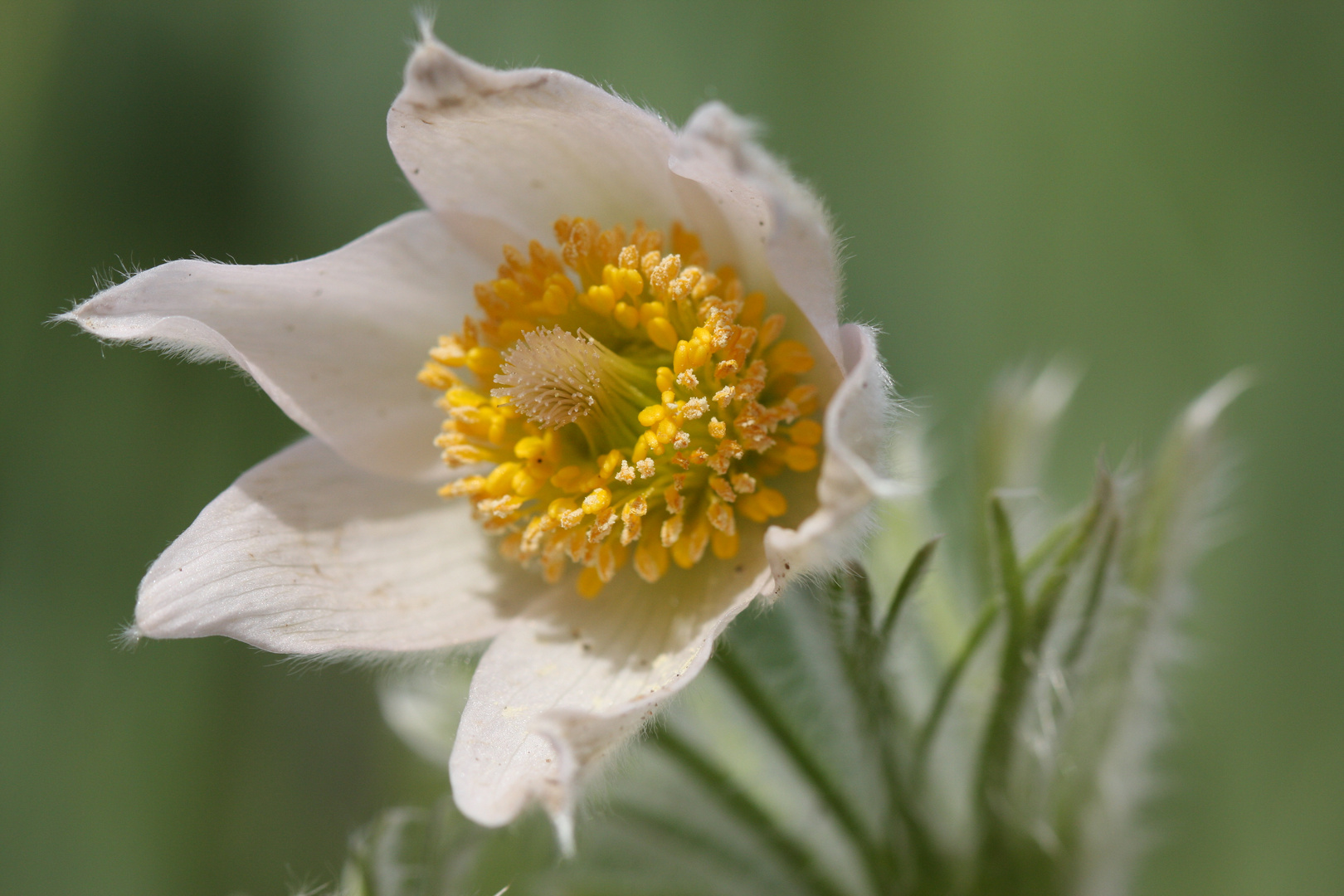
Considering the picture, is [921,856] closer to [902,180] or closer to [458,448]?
[458,448]

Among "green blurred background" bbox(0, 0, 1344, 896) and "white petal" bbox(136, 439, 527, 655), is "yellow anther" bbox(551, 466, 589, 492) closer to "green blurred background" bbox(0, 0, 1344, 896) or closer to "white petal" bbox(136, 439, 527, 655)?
"white petal" bbox(136, 439, 527, 655)

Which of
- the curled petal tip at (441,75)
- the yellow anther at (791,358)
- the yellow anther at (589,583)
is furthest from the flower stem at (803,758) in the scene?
the curled petal tip at (441,75)

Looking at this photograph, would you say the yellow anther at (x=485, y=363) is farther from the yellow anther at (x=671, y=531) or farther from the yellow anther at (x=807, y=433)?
the yellow anther at (x=807, y=433)

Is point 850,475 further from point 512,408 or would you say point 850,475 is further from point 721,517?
point 512,408

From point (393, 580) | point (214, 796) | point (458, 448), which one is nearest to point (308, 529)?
point (393, 580)

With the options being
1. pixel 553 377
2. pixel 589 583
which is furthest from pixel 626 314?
pixel 589 583

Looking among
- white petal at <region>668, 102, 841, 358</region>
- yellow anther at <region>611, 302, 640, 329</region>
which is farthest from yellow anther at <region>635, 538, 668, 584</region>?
white petal at <region>668, 102, 841, 358</region>

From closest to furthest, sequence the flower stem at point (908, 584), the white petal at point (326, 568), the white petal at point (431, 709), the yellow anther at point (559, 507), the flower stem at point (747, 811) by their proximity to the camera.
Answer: the flower stem at point (908, 584) < the white petal at point (326, 568) < the yellow anther at point (559, 507) < the flower stem at point (747, 811) < the white petal at point (431, 709)
